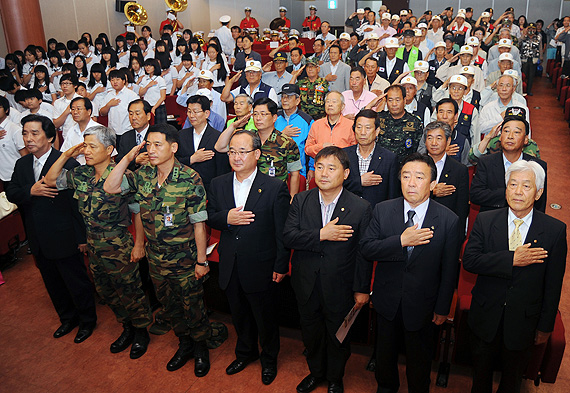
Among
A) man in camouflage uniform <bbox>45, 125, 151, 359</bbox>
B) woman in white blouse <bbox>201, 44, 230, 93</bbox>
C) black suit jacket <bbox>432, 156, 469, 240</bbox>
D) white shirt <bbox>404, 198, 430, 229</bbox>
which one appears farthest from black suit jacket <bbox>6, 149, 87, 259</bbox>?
woman in white blouse <bbox>201, 44, 230, 93</bbox>

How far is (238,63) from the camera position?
876 cm

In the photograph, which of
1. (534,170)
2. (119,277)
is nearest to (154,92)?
(119,277)

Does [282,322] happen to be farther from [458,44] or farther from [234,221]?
[458,44]

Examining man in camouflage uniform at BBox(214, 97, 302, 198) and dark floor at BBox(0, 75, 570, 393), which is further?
man in camouflage uniform at BBox(214, 97, 302, 198)

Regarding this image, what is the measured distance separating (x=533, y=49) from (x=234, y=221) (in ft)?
35.1

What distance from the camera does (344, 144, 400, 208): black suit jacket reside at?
3.71 metres

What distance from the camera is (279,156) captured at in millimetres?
3887

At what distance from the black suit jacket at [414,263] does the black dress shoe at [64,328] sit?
108 inches

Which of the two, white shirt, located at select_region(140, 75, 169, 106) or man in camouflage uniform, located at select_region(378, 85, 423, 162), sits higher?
white shirt, located at select_region(140, 75, 169, 106)

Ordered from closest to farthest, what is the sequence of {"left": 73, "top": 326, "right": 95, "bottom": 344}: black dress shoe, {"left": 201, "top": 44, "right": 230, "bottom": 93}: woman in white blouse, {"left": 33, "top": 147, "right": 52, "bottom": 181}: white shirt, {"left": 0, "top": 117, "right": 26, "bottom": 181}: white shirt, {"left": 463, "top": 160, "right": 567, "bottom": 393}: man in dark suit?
{"left": 463, "top": 160, "right": 567, "bottom": 393}: man in dark suit < {"left": 33, "top": 147, "right": 52, "bottom": 181}: white shirt < {"left": 73, "top": 326, "right": 95, "bottom": 344}: black dress shoe < {"left": 0, "top": 117, "right": 26, "bottom": 181}: white shirt < {"left": 201, "top": 44, "right": 230, "bottom": 93}: woman in white blouse

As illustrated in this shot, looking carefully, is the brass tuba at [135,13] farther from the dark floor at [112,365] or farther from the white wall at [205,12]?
the dark floor at [112,365]

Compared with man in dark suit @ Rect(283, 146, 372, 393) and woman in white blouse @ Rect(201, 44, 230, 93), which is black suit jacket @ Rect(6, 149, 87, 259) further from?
woman in white blouse @ Rect(201, 44, 230, 93)

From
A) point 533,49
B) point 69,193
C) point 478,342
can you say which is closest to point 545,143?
point 533,49

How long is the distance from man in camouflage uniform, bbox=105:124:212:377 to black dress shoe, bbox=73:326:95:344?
0.97 m
